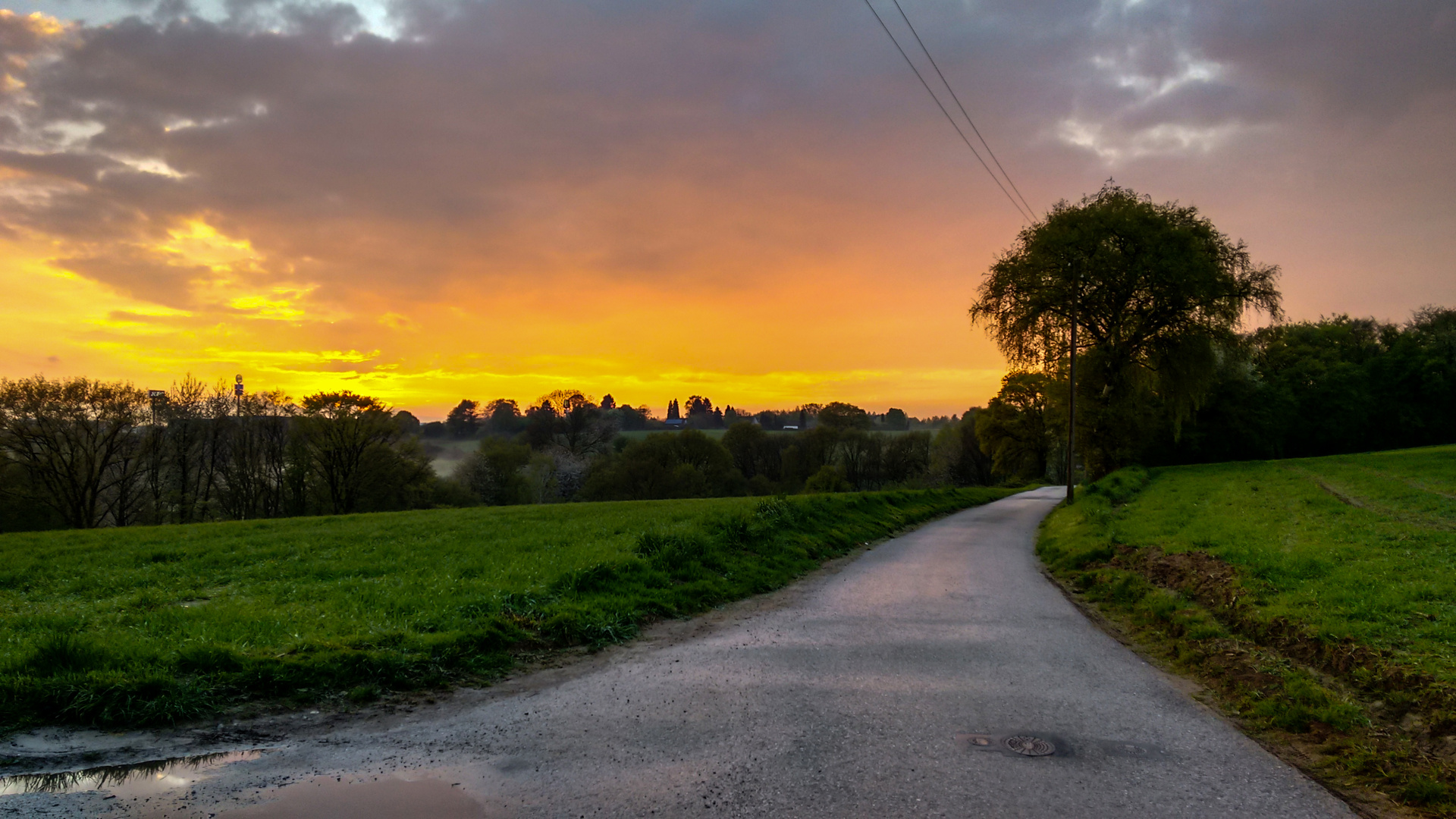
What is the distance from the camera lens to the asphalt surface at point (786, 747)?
438 centimetres

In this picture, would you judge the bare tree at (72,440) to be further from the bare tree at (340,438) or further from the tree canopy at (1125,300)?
the tree canopy at (1125,300)

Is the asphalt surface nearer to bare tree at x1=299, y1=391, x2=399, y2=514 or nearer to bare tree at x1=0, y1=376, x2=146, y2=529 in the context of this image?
bare tree at x1=0, y1=376, x2=146, y2=529

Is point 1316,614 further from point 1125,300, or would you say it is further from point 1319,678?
point 1125,300

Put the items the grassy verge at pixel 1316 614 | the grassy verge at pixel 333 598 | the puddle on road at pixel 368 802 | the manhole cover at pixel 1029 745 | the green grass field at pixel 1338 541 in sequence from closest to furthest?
the puddle on road at pixel 368 802 < the manhole cover at pixel 1029 745 < the grassy verge at pixel 1316 614 < the grassy verge at pixel 333 598 < the green grass field at pixel 1338 541

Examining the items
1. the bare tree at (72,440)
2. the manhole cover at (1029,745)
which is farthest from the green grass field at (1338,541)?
the bare tree at (72,440)

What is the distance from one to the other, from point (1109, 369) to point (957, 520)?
49.9 feet

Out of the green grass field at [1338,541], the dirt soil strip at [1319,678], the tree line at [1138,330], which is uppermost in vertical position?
the tree line at [1138,330]

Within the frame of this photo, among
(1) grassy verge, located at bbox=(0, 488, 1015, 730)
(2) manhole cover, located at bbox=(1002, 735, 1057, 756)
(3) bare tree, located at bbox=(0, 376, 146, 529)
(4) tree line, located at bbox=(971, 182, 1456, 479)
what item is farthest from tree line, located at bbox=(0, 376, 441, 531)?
(2) manhole cover, located at bbox=(1002, 735, 1057, 756)

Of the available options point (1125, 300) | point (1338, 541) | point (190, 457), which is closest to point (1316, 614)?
point (1338, 541)

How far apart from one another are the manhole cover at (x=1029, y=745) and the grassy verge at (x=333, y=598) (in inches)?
193

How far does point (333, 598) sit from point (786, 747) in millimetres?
7494

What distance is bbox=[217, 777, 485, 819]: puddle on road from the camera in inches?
167

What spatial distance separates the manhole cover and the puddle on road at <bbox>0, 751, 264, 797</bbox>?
5.46 m

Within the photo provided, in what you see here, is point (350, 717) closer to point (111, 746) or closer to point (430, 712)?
point (430, 712)
